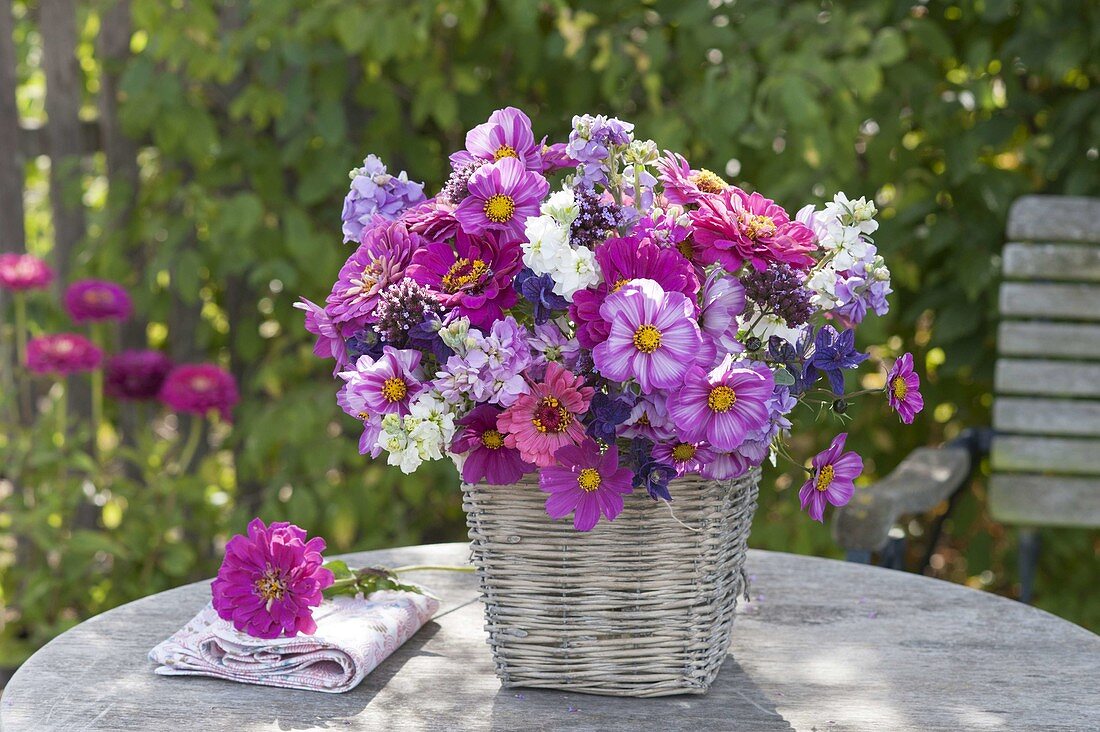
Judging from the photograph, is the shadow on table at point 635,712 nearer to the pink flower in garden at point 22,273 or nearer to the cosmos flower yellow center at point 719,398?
the cosmos flower yellow center at point 719,398

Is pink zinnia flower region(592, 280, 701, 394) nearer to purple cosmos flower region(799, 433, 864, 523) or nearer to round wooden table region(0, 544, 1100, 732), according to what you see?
purple cosmos flower region(799, 433, 864, 523)

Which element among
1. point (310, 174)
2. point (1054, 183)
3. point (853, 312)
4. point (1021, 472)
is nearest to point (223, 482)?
point (310, 174)

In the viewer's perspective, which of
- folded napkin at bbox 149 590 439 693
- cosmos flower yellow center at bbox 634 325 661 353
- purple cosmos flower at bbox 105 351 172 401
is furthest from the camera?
purple cosmos flower at bbox 105 351 172 401

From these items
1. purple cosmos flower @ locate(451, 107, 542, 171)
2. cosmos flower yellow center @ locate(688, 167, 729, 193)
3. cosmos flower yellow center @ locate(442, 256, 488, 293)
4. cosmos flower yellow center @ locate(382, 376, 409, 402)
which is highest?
purple cosmos flower @ locate(451, 107, 542, 171)

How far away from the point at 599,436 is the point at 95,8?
192cm

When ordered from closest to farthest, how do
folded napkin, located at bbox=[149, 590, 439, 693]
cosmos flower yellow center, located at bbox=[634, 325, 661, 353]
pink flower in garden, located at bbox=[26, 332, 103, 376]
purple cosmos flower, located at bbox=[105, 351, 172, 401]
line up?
cosmos flower yellow center, located at bbox=[634, 325, 661, 353] < folded napkin, located at bbox=[149, 590, 439, 693] < pink flower in garden, located at bbox=[26, 332, 103, 376] < purple cosmos flower, located at bbox=[105, 351, 172, 401]

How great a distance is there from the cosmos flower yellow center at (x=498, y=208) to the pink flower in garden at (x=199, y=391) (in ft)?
4.45

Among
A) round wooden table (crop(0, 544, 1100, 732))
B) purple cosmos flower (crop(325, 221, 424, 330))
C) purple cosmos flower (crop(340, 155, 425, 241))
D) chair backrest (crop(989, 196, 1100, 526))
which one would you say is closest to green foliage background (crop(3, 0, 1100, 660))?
chair backrest (crop(989, 196, 1100, 526))

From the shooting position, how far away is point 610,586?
105 centimetres

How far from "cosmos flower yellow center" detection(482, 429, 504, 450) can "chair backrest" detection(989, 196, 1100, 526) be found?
149 centimetres

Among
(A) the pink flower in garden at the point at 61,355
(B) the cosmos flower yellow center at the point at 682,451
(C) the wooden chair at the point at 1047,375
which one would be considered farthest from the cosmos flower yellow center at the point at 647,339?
(A) the pink flower in garden at the point at 61,355

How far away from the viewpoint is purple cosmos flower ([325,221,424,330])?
0.98 m

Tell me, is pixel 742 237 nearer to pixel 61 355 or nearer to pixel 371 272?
pixel 371 272

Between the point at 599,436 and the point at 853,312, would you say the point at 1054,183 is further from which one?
the point at 599,436
